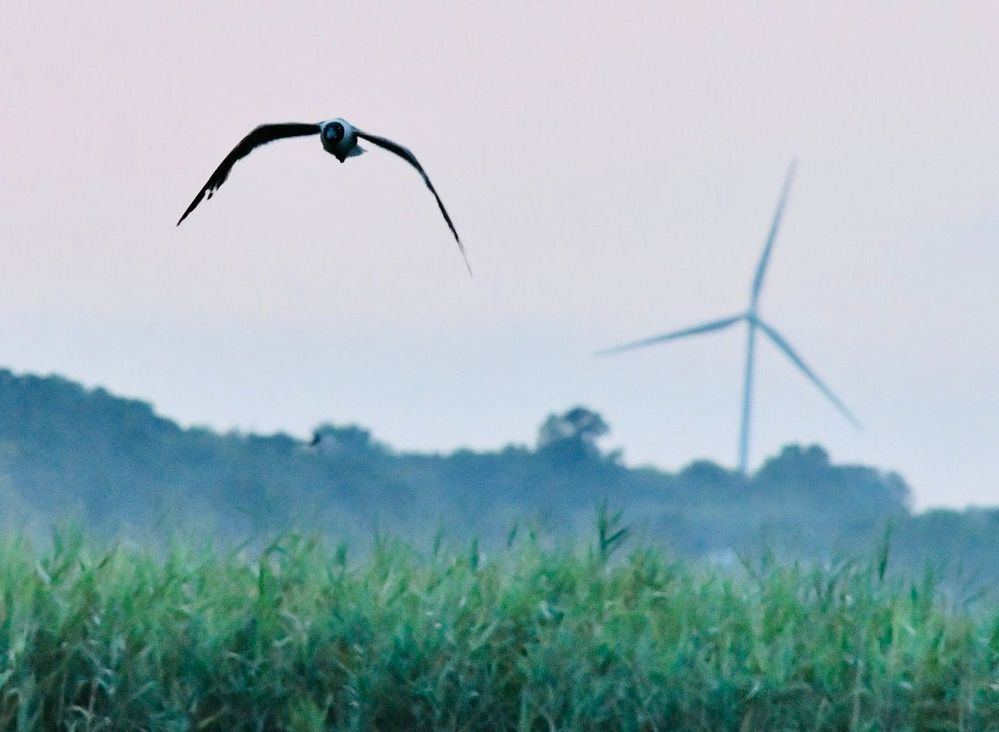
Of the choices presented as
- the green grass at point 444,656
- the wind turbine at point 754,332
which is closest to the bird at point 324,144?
the green grass at point 444,656

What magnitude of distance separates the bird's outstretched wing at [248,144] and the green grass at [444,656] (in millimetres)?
2982

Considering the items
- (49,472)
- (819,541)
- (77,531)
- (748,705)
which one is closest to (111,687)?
(77,531)

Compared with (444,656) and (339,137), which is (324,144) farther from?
(444,656)

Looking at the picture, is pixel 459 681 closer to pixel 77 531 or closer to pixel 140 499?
pixel 77 531

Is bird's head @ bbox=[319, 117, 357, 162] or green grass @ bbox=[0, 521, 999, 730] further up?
bird's head @ bbox=[319, 117, 357, 162]

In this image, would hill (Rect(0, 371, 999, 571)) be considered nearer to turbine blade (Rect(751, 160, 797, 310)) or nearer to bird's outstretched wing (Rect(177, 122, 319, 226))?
turbine blade (Rect(751, 160, 797, 310))

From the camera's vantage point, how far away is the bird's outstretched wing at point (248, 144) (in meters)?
8.06

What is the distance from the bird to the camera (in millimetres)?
7367

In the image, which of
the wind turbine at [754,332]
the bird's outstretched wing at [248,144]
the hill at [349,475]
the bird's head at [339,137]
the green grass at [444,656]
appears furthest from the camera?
the hill at [349,475]

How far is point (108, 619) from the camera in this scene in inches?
391

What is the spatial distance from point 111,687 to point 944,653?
16.8ft

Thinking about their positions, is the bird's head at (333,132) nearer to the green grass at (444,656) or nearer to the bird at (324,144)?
the bird at (324,144)

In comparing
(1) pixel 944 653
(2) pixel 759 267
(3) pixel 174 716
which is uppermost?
(2) pixel 759 267

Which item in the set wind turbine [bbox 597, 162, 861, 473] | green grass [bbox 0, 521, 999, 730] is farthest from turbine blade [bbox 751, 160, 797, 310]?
green grass [bbox 0, 521, 999, 730]
